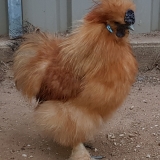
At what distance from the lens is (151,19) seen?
537 centimetres

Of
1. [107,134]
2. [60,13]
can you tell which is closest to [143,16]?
[60,13]

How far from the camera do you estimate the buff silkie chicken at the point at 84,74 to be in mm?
2980

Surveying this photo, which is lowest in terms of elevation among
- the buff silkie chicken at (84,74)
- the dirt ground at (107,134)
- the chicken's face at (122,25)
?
the dirt ground at (107,134)

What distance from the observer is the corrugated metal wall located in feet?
17.0

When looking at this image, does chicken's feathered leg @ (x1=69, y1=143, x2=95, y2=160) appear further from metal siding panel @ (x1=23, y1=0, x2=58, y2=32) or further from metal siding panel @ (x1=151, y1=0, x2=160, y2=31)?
metal siding panel @ (x1=151, y1=0, x2=160, y2=31)

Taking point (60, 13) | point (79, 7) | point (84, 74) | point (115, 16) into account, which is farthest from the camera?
point (60, 13)

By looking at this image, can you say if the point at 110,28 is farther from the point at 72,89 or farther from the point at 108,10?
the point at 72,89

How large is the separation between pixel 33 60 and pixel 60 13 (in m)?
2.06

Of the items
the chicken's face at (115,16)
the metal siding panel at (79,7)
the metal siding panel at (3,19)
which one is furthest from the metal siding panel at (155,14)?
the chicken's face at (115,16)

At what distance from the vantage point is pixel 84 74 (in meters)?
3.07

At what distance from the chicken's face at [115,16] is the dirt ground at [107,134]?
40.5 inches

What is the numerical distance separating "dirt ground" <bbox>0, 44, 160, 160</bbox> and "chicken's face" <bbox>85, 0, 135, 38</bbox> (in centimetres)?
103

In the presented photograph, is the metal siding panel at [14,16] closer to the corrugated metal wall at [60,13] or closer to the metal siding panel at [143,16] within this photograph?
the corrugated metal wall at [60,13]

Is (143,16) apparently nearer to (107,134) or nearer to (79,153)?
(107,134)
